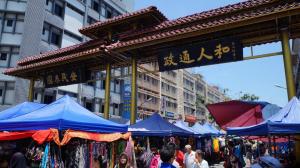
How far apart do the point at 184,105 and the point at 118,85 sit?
2884 centimetres

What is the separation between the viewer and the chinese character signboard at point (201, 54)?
10.5 meters

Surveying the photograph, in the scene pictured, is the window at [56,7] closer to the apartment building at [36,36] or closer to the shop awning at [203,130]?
the apartment building at [36,36]

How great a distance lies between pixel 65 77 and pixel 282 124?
11386 millimetres

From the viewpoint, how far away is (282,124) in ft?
22.3

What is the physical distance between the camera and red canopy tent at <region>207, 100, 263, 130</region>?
377 inches

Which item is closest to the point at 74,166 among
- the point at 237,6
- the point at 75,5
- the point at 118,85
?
the point at 237,6

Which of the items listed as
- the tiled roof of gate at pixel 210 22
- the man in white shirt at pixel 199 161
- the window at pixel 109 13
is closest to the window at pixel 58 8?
the window at pixel 109 13

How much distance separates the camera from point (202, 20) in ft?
37.2

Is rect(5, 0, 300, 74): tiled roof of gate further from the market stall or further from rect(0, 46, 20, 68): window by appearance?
rect(0, 46, 20, 68): window

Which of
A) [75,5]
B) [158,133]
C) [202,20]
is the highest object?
[75,5]

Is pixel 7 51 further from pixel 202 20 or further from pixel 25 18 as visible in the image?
pixel 202 20

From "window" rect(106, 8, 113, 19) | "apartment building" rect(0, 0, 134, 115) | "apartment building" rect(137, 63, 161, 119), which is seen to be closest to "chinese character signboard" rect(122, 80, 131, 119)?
"apartment building" rect(0, 0, 134, 115)

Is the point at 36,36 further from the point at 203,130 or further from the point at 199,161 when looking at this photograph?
the point at 199,161

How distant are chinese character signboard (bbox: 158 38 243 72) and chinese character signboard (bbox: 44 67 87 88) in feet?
15.3
